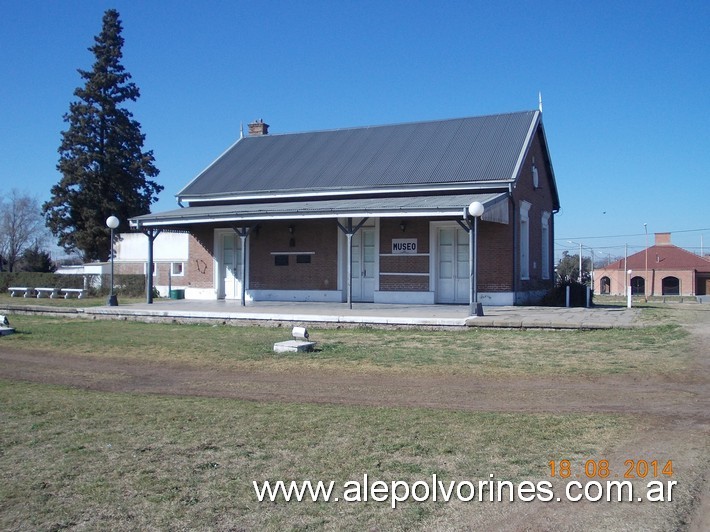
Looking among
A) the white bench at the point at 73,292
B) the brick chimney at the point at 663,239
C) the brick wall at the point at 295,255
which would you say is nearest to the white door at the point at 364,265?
the brick wall at the point at 295,255

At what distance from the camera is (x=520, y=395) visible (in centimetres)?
768

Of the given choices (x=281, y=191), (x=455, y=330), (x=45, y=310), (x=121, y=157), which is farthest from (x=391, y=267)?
(x=121, y=157)

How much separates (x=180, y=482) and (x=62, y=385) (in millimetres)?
4823

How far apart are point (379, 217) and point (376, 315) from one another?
3948 millimetres

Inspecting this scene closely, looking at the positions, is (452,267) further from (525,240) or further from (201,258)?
(201,258)

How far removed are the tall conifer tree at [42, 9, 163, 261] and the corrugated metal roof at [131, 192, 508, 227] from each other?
21801mm

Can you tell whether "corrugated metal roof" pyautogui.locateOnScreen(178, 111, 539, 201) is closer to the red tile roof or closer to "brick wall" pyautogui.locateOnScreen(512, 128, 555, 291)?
"brick wall" pyautogui.locateOnScreen(512, 128, 555, 291)

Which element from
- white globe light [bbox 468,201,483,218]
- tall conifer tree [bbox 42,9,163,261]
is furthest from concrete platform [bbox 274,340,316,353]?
tall conifer tree [bbox 42,9,163,261]

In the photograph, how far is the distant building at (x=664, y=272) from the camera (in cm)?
6097

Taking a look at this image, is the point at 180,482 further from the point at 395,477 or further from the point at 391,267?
the point at 391,267

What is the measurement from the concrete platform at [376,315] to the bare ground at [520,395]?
9.93 ft

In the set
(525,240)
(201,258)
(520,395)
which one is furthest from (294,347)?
(201,258)

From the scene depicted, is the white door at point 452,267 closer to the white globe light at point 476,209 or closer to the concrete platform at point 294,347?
the white globe light at point 476,209

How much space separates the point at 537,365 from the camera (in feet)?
31.5
